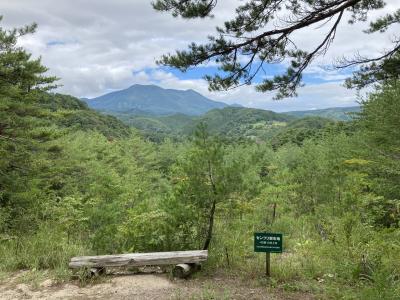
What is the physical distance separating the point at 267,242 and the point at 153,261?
70.9 inches

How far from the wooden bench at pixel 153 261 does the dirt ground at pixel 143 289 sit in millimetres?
195

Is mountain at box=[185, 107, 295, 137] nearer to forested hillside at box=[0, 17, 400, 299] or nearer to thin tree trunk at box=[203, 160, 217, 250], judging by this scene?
forested hillside at box=[0, 17, 400, 299]

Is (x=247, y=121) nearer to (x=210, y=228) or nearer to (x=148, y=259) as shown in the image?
(x=210, y=228)

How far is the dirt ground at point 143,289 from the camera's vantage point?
5414mm

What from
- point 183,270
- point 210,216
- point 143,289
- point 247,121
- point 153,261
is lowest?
point 143,289

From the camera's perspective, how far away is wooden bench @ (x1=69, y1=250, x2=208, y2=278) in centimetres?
613

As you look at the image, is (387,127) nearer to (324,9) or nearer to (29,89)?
(324,9)

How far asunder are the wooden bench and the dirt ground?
0.64 ft

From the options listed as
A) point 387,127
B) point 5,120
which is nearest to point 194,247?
point 387,127

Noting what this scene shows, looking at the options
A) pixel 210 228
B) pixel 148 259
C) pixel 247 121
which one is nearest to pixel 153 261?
pixel 148 259

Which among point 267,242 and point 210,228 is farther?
point 210,228

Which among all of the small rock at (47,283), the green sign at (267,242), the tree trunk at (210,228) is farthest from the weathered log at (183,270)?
the small rock at (47,283)

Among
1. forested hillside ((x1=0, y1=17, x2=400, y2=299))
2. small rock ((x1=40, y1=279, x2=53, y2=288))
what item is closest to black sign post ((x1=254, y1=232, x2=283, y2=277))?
forested hillside ((x1=0, y1=17, x2=400, y2=299))

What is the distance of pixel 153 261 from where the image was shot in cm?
621
